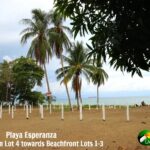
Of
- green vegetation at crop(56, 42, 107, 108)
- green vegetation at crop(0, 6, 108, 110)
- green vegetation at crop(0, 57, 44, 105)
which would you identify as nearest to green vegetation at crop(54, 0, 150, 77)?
green vegetation at crop(0, 6, 108, 110)

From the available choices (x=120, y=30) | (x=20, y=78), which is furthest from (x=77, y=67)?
(x=120, y=30)

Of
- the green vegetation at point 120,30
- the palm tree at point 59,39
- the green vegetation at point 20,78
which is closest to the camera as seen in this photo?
the green vegetation at point 120,30

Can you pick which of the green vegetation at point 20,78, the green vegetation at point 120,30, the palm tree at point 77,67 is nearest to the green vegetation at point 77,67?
the palm tree at point 77,67

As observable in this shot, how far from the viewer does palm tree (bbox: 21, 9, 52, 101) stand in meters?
43.7

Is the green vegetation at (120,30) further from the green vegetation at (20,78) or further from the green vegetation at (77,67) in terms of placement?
the green vegetation at (20,78)

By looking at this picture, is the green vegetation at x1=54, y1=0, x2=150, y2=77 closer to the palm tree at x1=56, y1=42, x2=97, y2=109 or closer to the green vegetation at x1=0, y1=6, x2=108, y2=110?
the green vegetation at x1=0, y1=6, x2=108, y2=110

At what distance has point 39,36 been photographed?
1757 inches

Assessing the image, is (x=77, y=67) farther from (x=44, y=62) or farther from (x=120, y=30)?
(x=120, y=30)

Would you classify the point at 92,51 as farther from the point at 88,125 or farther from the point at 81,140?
the point at 88,125

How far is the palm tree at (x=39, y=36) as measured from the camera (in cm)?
4366

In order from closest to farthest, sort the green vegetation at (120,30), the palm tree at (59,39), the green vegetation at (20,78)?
the green vegetation at (120,30), the palm tree at (59,39), the green vegetation at (20,78)

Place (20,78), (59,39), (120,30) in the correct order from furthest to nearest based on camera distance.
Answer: (20,78) < (59,39) < (120,30)

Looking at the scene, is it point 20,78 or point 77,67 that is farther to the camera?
point 20,78

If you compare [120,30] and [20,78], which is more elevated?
[20,78]
